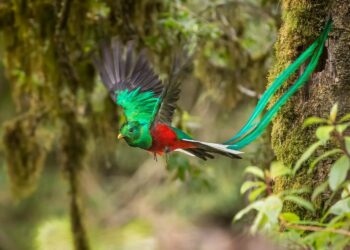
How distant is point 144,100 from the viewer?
3.55 meters

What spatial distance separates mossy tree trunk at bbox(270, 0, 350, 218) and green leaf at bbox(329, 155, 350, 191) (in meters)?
0.72

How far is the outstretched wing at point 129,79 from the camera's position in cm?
353

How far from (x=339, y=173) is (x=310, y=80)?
2.97 feet

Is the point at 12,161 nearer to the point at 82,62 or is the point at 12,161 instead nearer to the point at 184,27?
the point at 82,62

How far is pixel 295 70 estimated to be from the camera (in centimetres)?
251

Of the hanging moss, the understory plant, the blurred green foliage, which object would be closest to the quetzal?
the blurred green foliage

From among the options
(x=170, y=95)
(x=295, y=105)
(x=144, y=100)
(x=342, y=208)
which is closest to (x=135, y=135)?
(x=170, y=95)

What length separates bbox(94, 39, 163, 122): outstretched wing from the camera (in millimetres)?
3529

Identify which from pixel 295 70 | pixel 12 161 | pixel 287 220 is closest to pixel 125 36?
pixel 12 161

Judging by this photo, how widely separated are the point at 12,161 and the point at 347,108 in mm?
3362

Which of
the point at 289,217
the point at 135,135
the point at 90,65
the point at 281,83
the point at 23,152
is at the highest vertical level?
the point at 90,65

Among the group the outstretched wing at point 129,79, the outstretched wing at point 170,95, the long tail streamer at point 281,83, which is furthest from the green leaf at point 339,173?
the outstretched wing at point 129,79

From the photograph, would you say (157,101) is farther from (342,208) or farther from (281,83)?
(342,208)

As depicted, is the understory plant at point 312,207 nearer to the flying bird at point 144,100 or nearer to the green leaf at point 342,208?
the green leaf at point 342,208
